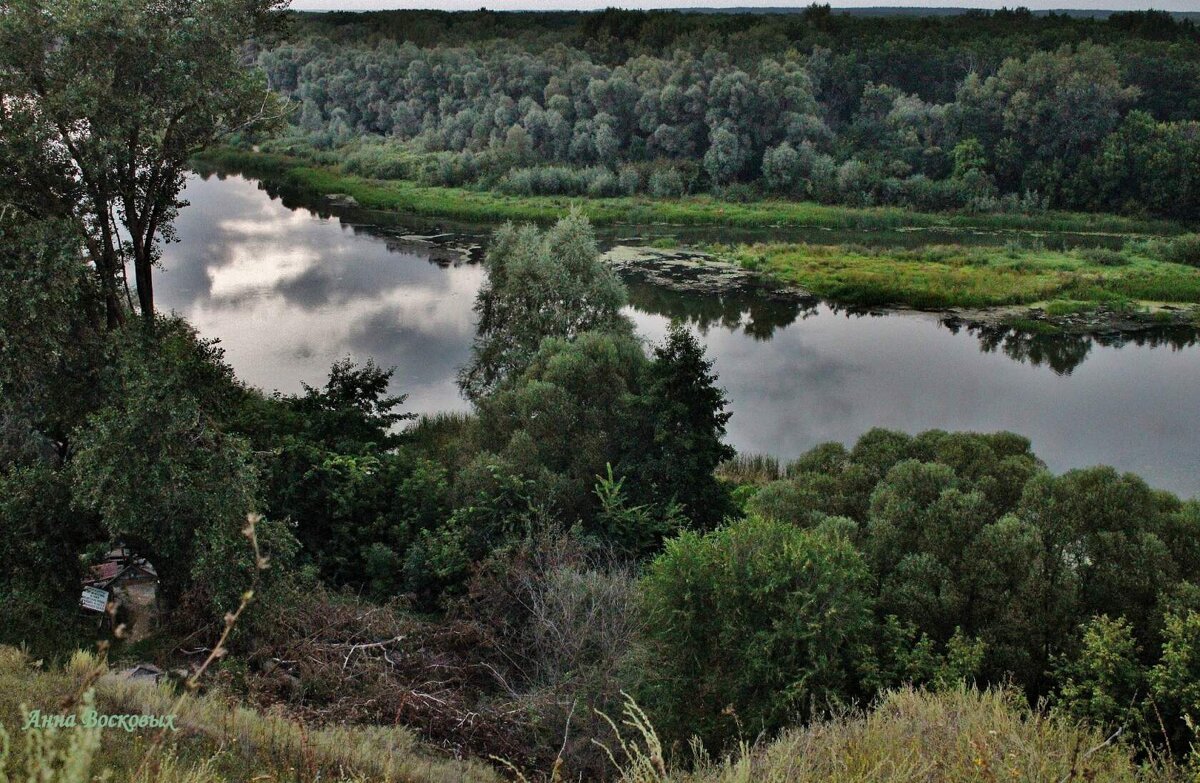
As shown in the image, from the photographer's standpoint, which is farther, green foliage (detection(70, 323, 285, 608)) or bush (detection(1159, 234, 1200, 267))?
bush (detection(1159, 234, 1200, 267))

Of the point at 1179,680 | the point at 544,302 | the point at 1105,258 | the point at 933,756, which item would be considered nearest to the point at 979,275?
the point at 1105,258

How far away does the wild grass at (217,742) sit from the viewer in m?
5.42

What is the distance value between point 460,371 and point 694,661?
1587 centimetres

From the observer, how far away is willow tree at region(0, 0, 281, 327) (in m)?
10.8

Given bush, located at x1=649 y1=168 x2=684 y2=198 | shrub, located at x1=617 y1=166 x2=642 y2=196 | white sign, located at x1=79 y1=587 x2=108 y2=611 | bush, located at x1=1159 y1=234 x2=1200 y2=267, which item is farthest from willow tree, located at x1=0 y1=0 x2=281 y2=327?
shrub, located at x1=617 y1=166 x2=642 y2=196

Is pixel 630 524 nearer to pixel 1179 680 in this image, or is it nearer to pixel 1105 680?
pixel 1105 680

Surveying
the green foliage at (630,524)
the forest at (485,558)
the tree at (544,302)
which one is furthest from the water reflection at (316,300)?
the green foliage at (630,524)

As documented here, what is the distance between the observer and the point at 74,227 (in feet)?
35.7

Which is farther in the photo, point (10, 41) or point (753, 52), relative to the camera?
point (753, 52)

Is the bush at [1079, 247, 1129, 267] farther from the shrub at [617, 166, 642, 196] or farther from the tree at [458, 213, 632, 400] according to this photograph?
the tree at [458, 213, 632, 400]

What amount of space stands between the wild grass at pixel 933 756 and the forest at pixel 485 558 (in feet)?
0.14

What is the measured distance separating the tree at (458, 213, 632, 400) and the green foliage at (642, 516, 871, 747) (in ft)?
42.2

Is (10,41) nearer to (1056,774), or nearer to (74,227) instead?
(74,227)

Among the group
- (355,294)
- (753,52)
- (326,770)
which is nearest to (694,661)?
(326,770)
